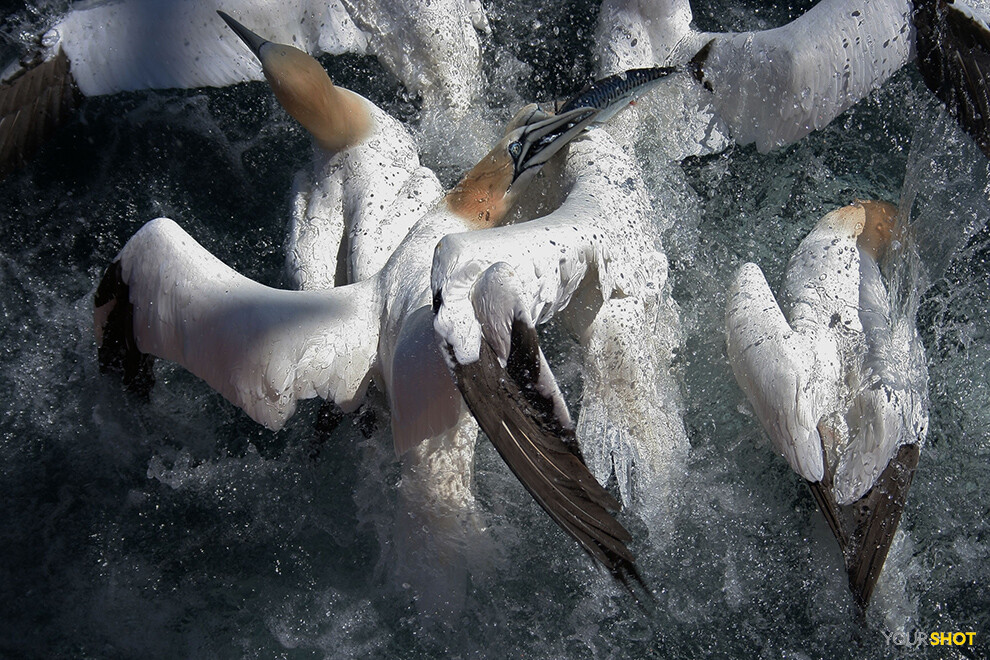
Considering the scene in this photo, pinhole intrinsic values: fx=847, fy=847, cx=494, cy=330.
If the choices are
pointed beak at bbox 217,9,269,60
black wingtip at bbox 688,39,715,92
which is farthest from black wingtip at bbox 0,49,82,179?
black wingtip at bbox 688,39,715,92

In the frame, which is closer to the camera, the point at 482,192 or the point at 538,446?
the point at 538,446

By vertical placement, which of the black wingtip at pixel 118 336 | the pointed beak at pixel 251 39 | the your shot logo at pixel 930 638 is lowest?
the your shot logo at pixel 930 638

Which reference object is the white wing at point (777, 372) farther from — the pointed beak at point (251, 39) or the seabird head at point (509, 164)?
the pointed beak at point (251, 39)

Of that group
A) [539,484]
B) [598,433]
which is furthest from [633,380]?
[539,484]

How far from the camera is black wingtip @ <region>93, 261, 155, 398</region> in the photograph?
2.73m

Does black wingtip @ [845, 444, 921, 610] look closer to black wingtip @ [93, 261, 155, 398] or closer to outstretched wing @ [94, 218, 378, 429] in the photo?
outstretched wing @ [94, 218, 378, 429]

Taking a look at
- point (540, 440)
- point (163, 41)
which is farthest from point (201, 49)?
point (540, 440)

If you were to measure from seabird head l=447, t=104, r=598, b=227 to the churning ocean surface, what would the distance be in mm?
641

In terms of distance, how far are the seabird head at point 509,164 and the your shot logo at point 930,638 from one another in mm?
1900

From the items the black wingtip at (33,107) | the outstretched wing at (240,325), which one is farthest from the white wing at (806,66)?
the black wingtip at (33,107)

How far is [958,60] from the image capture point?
3043mm

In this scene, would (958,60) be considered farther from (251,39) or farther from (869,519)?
(251,39)

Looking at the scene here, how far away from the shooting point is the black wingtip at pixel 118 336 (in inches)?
107

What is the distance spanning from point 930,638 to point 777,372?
1019mm
